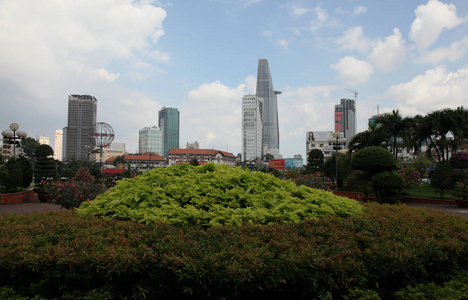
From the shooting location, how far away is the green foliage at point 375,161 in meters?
13.2

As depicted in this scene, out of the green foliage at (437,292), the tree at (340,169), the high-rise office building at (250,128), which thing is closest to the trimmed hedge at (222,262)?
the green foliage at (437,292)

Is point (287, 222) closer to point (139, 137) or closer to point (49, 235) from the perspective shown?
point (49, 235)

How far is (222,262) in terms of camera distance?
252cm

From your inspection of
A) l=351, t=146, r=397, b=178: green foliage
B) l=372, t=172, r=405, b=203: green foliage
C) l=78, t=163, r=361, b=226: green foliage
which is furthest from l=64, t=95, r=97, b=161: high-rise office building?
l=78, t=163, r=361, b=226: green foliage

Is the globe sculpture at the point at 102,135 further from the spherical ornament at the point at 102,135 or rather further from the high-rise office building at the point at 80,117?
the high-rise office building at the point at 80,117

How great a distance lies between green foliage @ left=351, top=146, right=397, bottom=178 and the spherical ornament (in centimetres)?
2468

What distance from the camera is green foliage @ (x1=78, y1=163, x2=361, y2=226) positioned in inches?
152

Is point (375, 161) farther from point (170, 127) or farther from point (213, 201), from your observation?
point (170, 127)

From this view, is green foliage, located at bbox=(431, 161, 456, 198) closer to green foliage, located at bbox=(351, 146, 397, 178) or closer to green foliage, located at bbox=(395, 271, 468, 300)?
green foliage, located at bbox=(351, 146, 397, 178)

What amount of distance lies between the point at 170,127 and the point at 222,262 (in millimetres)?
196315

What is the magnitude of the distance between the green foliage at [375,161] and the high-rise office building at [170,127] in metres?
179

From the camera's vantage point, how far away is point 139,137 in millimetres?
159500

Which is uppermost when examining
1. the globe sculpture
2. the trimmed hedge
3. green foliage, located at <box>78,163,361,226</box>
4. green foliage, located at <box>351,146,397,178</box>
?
the globe sculpture

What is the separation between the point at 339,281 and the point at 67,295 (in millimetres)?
2226
